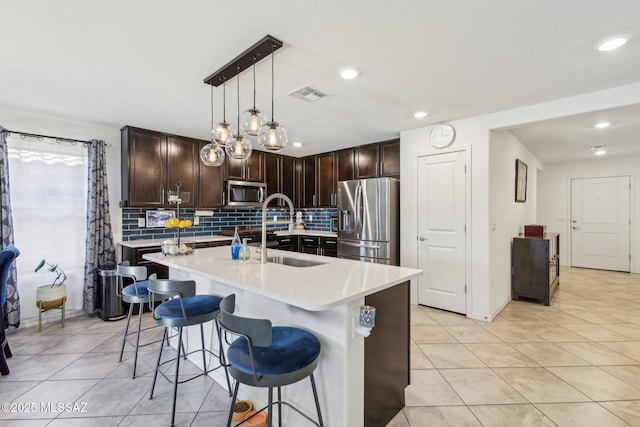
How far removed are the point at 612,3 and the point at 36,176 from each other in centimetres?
520

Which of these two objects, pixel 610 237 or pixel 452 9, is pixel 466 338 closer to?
pixel 452 9

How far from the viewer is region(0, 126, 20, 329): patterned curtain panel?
3.08 m

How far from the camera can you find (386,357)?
1775mm

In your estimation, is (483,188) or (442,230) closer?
(483,188)

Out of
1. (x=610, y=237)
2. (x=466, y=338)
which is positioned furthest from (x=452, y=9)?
(x=610, y=237)

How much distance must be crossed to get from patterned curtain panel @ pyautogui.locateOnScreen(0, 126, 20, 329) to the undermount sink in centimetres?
284

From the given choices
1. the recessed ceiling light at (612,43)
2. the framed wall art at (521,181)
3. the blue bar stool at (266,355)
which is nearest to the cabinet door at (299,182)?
the framed wall art at (521,181)

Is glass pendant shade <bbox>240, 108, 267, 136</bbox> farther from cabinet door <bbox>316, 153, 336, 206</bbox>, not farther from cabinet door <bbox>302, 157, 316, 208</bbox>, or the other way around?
cabinet door <bbox>302, 157, 316, 208</bbox>

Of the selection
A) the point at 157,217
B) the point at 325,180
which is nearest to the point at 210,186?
the point at 157,217

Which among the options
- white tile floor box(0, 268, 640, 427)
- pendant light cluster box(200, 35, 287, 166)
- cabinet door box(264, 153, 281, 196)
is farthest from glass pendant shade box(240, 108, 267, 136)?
cabinet door box(264, 153, 281, 196)

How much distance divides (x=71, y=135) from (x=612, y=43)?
525 centimetres

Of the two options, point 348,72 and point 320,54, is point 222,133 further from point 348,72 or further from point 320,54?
point 348,72

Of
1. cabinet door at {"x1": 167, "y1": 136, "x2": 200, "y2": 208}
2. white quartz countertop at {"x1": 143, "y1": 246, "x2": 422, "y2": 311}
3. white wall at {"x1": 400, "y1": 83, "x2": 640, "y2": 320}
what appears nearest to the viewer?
white quartz countertop at {"x1": 143, "y1": 246, "x2": 422, "y2": 311}

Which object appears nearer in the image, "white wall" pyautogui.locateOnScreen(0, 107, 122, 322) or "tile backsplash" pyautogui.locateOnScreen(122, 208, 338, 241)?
"white wall" pyautogui.locateOnScreen(0, 107, 122, 322)
